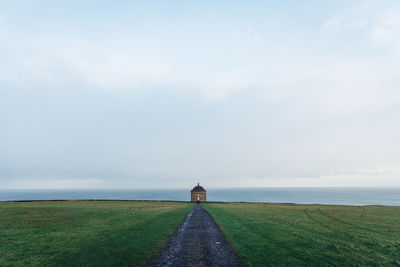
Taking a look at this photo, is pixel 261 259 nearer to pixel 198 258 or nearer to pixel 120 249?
pixel 198 258

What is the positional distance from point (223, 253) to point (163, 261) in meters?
3.63

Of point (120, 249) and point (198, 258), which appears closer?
point (198, 258)

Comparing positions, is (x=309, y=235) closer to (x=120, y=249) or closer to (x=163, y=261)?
(x=163, y=261)

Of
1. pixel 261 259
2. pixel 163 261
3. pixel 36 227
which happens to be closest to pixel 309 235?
pixel 261 259

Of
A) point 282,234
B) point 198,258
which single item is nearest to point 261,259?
point 198,258

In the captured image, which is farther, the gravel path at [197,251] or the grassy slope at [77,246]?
the grassy slope at [77,246]

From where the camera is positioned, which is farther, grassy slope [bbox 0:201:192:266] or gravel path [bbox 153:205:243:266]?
grassy slope [bbox 0:201:192:266]

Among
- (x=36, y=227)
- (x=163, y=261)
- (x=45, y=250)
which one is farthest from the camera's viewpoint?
(x=36, y=227)

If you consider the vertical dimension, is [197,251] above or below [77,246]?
above

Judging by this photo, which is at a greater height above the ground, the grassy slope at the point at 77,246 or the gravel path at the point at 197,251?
the gravel path at the point at 197,251

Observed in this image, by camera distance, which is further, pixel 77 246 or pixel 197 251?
pixel 77 246

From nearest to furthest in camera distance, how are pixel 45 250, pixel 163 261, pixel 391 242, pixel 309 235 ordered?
pixel 163 261 < pixel 45 250 < pixel 391 242 < pixel 309 235

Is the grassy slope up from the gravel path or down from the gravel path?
down

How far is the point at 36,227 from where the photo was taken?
65.7 feet
